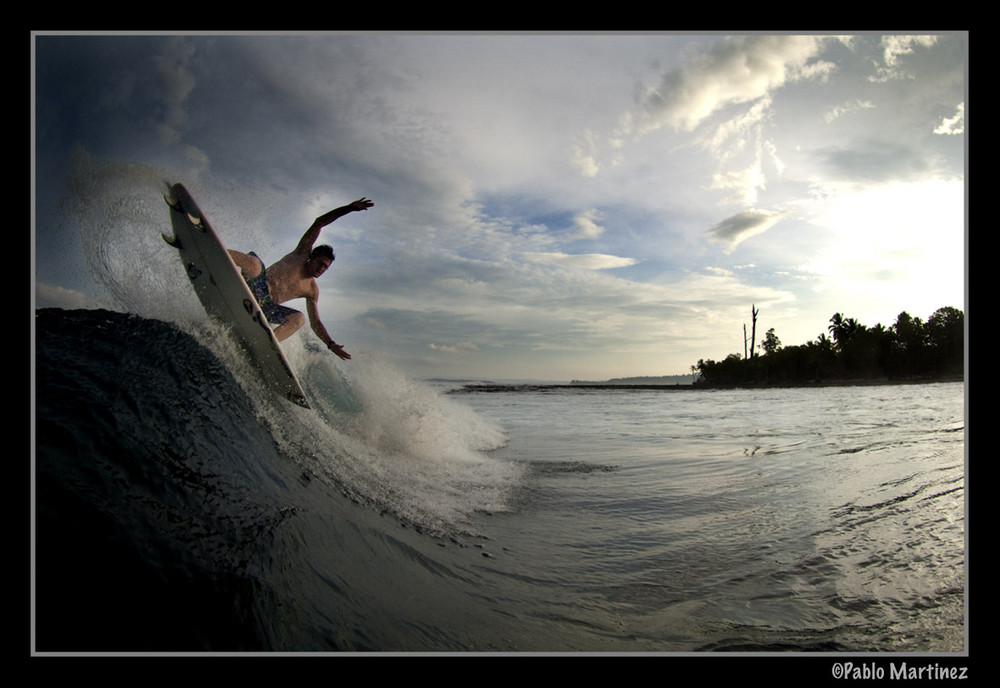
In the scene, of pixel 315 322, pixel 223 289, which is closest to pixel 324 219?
pixel 223 289

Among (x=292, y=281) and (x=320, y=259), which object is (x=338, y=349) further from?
(x=320, y=259)

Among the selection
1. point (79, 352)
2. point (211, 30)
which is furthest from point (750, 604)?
point (79, 352)

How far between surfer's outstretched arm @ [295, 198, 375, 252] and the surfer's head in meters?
0.09

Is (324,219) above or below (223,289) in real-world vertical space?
above

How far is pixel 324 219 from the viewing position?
472cm

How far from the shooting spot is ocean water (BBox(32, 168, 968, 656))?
190 cm

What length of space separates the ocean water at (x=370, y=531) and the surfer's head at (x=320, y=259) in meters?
1.21

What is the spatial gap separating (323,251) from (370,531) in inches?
132

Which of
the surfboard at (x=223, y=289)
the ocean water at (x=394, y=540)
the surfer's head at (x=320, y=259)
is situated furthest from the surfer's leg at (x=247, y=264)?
the ocean water at (x=394, y=540)

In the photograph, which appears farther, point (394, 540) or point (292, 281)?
point (292, 281)

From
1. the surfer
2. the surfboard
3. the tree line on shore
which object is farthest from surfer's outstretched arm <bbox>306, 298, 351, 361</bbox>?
the tree line on shore
